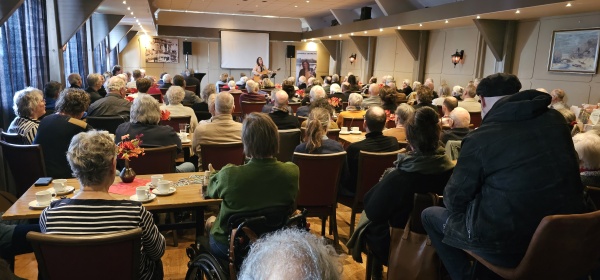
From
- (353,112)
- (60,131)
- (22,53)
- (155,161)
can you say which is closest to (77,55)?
(22,53)

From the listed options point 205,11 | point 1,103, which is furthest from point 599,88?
point 205,11

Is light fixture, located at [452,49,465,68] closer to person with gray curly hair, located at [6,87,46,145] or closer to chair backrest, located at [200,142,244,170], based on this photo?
chair backrest, located at [200,142,244,170]

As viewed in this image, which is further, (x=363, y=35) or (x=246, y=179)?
(x=363, y=35)

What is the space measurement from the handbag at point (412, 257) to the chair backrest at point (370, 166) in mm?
1044

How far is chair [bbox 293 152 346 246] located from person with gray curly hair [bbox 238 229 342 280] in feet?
7.23

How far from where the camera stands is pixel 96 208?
1.79m

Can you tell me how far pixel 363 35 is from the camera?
1530cm

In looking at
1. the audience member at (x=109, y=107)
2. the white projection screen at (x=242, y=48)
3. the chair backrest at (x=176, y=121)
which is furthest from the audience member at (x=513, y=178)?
the white projection screen at (x=242, y=48)

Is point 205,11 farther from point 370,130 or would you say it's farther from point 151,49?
point 370,130

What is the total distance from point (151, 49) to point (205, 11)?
11.3ft

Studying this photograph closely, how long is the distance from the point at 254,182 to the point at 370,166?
1.52m

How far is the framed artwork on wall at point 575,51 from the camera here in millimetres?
7406

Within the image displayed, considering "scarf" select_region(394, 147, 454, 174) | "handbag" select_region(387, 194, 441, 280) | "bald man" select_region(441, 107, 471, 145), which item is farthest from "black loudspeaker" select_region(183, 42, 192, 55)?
"handbag" select_region(387, 194, 441, 280)

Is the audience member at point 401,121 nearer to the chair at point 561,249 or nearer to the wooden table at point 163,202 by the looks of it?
the wooden table at point 163,202
